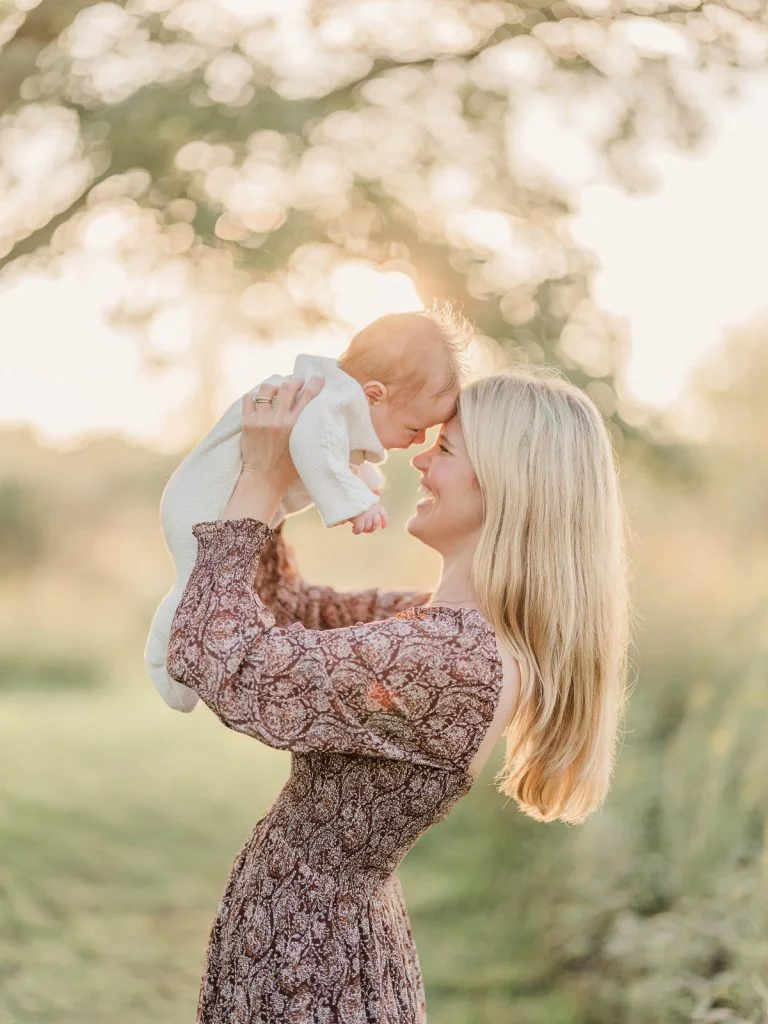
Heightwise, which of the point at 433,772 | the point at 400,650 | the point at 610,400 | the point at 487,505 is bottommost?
the point at 433,772

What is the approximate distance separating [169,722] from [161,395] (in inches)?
135

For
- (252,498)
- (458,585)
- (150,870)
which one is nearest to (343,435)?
(252,498)

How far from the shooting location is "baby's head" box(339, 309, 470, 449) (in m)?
1.76

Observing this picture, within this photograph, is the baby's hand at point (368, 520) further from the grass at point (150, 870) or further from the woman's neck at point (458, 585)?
the grass at point (150, 870)

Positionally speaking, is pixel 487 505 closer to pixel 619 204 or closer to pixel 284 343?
pixel 284 343

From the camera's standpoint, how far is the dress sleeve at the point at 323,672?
1.52 meters

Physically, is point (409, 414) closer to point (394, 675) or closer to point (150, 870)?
point (394, 675)

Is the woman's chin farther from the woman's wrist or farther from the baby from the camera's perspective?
the woman's wrist

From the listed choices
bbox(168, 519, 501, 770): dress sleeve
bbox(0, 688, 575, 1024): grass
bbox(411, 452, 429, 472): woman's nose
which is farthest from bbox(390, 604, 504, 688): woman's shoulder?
bbox(0, 688, 575, 1024): grass

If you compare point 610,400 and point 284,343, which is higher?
point 284,343

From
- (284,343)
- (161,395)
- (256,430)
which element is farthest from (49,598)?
(256,430)

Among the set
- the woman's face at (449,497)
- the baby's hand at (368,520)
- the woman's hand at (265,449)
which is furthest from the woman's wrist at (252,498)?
the woman's face at (449,497)

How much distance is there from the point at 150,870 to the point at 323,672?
14.9 ft

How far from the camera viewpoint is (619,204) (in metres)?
3.53
